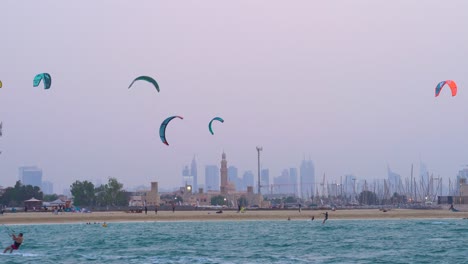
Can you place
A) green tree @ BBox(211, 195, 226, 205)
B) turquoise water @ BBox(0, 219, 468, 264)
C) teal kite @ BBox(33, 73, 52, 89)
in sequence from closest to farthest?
turquoise water @ BBox(0, 219, 468, 264) → teal kite @ BBox(33, 73, 52, 89) → green tree @ BBox(211, 195, 226, 205)

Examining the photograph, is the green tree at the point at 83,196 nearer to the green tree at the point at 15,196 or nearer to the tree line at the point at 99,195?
the tree line at the point at 99,195

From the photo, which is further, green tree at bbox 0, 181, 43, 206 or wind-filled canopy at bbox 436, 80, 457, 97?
green tree at bbox 0, 181, 43, 206

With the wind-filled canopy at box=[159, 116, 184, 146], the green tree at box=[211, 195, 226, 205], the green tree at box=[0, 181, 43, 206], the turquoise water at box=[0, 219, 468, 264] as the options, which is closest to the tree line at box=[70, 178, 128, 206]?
the green tree at box=[0, 181, 43, 206]

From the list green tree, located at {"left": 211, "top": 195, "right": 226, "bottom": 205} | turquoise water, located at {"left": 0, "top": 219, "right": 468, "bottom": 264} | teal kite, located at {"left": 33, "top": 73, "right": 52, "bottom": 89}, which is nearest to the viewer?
turquoise water, located at {"left": 0, "top": 219, "right": 468, "bottom": 264}

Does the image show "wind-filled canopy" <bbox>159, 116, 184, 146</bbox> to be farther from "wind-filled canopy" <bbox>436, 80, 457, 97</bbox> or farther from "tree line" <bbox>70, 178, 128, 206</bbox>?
"tree line" <bbox>70, 178, 128, 206</bbox>

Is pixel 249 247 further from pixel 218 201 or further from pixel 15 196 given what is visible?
pixel 218 201

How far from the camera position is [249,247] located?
4541cm

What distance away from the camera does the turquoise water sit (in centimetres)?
3906

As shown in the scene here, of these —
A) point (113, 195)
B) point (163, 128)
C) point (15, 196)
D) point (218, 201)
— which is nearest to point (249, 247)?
point (163, 128)

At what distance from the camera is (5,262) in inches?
1478

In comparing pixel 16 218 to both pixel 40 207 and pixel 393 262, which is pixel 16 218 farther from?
pixel 393 262

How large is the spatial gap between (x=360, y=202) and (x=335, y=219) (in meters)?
107

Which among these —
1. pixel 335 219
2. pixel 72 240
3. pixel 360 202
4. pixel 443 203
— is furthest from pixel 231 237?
pixel 360 202

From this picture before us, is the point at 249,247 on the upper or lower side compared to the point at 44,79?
lower
